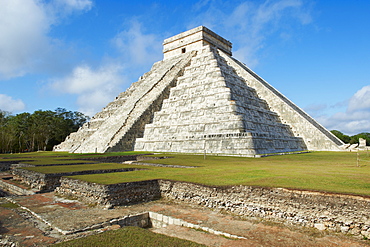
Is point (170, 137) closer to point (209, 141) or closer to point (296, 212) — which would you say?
point (209, 141)

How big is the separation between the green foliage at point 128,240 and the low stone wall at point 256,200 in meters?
2.37

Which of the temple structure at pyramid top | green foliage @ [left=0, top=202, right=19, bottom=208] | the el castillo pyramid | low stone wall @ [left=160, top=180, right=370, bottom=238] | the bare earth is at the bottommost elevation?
the bare earth

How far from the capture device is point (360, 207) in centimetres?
474

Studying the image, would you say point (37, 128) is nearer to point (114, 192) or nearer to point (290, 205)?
point (114, 192)

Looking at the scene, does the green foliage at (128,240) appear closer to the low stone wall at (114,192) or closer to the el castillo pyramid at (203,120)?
the low stone wall at (114,192)

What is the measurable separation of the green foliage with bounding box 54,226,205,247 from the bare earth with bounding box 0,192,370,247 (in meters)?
0.54

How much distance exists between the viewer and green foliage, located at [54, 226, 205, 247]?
4.13 metres

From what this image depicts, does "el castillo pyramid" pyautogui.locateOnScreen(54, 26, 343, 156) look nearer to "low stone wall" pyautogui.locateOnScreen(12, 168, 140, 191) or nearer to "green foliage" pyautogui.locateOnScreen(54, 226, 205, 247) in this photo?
"low stone wall" pyautogui.locateOnScreen(12, 168, 140, 191)

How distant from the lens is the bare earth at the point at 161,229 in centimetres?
465

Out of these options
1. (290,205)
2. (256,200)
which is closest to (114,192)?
(256,200)

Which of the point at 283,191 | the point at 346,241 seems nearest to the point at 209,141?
the point at 283,191

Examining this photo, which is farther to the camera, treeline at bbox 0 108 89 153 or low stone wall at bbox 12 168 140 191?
treeline at bbox 0 108 89 153

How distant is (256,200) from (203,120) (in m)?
14.3

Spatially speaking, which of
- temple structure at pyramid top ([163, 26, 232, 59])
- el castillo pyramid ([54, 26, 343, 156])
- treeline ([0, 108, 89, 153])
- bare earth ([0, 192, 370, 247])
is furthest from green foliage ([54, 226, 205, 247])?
treeline ([0, 108, 89, 153])
